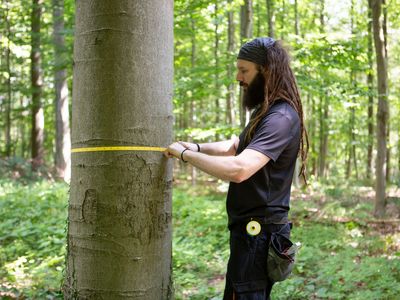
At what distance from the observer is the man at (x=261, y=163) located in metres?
2.27

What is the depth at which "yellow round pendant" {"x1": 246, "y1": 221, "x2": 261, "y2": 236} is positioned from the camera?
7.74 feet

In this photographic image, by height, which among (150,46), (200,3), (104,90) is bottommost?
(104,90)

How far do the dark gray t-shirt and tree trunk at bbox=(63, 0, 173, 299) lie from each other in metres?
0.51

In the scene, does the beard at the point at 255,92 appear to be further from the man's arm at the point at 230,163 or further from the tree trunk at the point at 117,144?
the tree trunk at the point at 117,144

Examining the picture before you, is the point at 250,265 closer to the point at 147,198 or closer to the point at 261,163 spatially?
the point at 261,163

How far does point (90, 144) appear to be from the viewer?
6.94ft

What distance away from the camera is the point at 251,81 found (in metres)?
2.56

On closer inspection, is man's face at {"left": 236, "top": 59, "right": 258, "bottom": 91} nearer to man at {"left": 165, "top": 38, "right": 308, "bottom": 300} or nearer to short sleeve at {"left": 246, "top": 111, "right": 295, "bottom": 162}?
man at {"left": 165, "top": 38, "right": 308, "bottom": 300}

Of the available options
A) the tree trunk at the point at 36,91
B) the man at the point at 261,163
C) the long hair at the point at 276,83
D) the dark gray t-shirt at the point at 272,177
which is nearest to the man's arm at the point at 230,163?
the man at the point at 261,163

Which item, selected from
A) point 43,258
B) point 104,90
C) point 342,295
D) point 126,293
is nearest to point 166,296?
point 126,293

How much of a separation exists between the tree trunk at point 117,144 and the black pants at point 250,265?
48 centimetres

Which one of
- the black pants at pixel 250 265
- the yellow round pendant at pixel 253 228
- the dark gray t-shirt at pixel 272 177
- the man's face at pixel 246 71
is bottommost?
the black pants at pixel 250 265

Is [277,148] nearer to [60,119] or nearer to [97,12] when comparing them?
[97,12]

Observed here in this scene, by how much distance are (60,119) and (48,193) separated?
6058 mm
